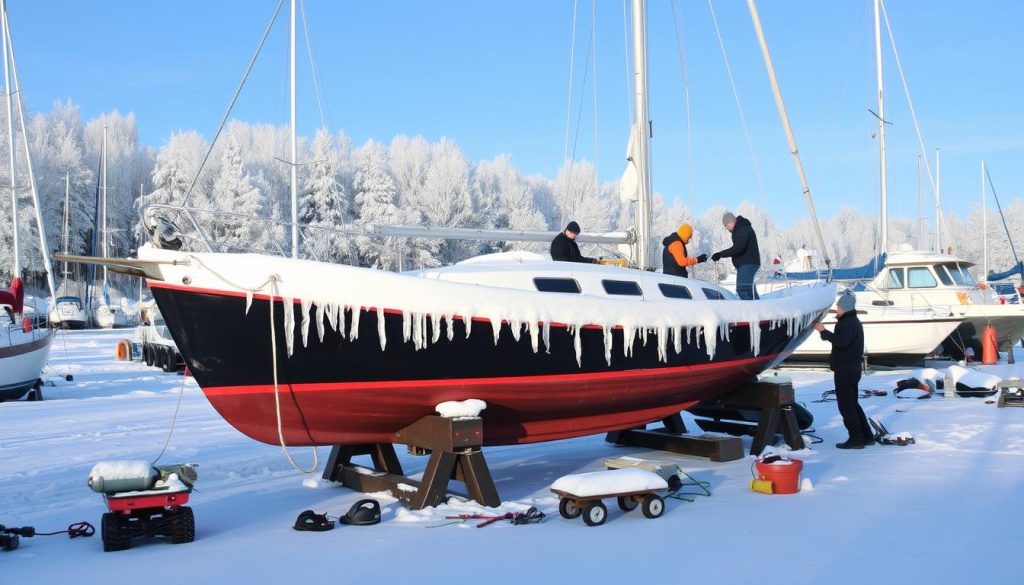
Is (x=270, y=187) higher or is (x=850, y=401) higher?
(x=270, y=187)

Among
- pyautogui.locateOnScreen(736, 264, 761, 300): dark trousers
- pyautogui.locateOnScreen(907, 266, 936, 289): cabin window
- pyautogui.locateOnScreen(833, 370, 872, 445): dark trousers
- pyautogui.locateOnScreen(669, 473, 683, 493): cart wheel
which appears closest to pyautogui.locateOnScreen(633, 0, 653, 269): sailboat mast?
pyautogui.locateOnScreen(736, 264, 761, 300): dark trousers

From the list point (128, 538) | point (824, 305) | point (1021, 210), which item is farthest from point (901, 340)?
point (1021, 210)

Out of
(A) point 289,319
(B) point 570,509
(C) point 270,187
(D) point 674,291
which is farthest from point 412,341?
(C) point 270,187

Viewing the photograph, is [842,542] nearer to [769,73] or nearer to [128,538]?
[128,538]

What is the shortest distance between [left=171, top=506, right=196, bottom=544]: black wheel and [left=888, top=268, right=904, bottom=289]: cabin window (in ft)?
69.2

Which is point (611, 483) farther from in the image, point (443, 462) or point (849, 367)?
point (849, 367)

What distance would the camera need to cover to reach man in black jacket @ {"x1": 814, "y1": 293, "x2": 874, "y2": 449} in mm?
9172

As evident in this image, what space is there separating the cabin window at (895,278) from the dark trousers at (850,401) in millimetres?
14932

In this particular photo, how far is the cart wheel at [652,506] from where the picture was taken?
251 inches

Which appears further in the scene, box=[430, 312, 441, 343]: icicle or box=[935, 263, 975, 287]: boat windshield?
box=[935, 263, 975, 287]: boat windshield

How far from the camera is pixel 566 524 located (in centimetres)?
623

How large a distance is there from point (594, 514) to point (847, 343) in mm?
4486

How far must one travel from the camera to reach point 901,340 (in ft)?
68.0

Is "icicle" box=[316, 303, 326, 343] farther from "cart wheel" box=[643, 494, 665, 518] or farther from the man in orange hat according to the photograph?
the man in orange hat
